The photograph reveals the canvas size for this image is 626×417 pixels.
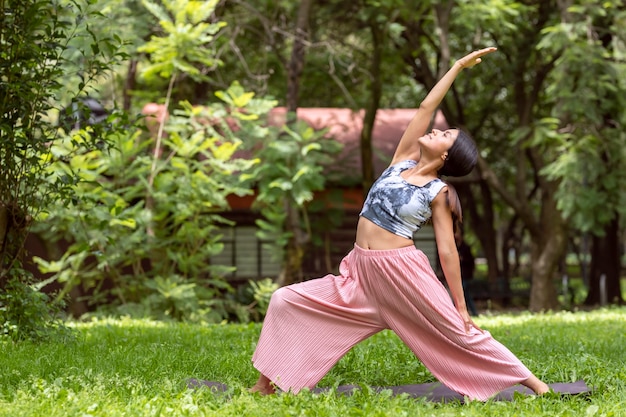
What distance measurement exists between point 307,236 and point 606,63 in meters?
6.21

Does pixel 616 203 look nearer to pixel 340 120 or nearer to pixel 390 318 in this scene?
pixel 340 120

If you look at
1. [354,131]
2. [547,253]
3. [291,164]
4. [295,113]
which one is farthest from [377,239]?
[354,131]

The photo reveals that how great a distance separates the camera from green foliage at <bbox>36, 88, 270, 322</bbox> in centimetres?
1351

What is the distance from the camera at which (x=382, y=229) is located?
5.93 m

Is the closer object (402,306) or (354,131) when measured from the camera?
(402,306)

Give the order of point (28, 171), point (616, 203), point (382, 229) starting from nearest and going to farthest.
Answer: point (382, 229) < point (28, 171) < point (616, 203)

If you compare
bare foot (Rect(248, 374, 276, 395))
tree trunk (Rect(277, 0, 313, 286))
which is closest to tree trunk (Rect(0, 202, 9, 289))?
bare foot (Rect(248, 374, 276, 395))

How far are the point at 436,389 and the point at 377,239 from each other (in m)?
1.22

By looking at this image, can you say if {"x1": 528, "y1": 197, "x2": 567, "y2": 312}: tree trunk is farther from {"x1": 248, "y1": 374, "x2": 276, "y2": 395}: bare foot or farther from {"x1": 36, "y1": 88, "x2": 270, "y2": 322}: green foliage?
{"x1": 248, "y1": 374, "x2": 276, "y2": 395}: bare foot

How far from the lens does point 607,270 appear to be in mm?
23438

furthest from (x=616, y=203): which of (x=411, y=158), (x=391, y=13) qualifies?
(x=411, y=158)

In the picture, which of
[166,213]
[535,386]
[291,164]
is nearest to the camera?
[535,386]

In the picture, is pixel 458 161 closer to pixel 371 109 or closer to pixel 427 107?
pixel 427 107

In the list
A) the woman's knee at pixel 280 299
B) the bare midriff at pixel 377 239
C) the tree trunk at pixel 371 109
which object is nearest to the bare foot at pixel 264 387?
the woman's knee at pixel 280 299
